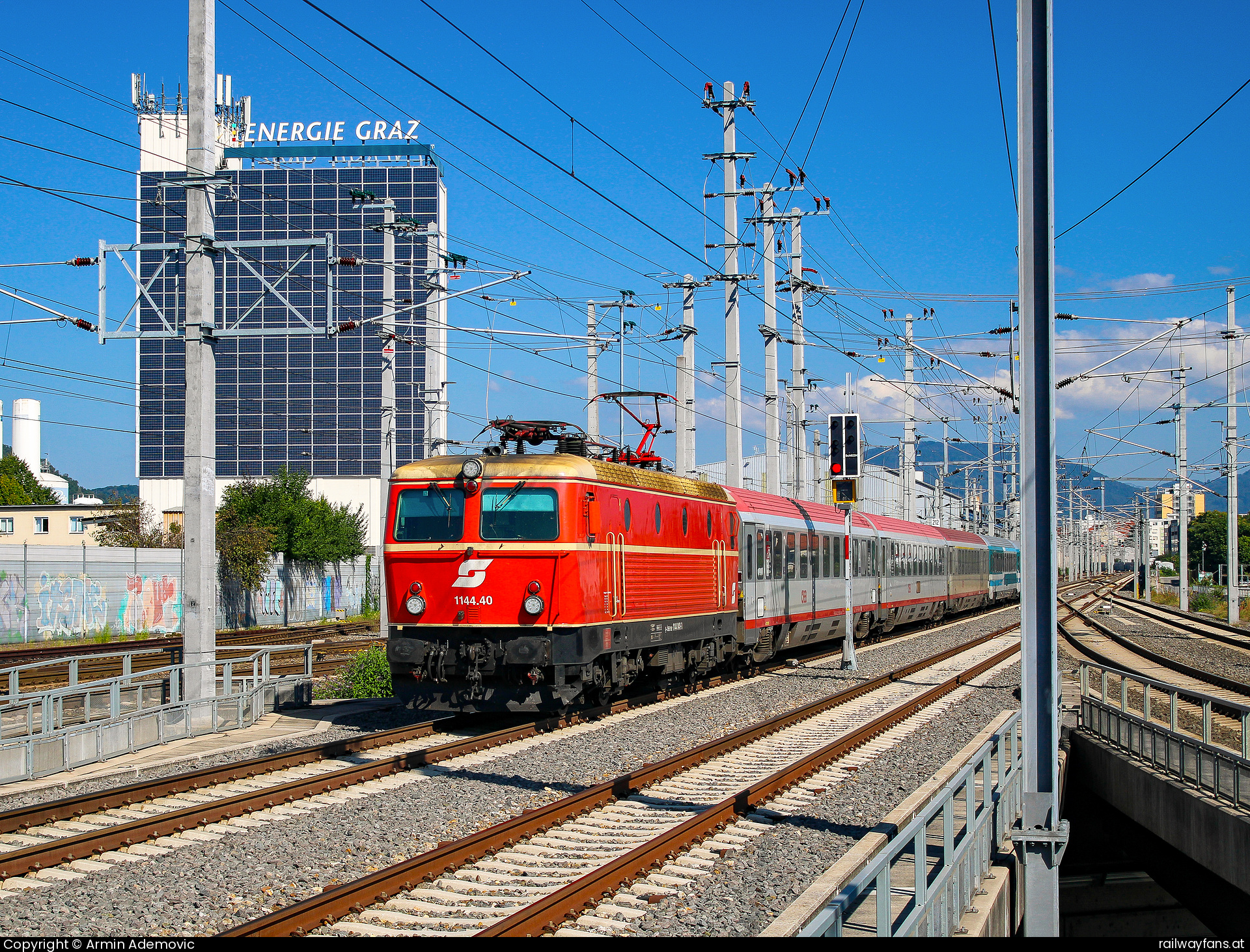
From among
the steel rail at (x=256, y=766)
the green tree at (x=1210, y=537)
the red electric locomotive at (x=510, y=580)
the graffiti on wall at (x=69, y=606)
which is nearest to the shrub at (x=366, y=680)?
the steel rail at (x=256, y=766)

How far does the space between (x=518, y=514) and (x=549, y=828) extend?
5927 millimetres

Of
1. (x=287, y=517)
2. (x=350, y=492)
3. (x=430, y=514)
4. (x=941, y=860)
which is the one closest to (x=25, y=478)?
(x=350, y=492)

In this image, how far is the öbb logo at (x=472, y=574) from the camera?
15.3 metres

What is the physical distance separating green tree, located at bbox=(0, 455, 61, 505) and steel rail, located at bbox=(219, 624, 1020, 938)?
3632 inches

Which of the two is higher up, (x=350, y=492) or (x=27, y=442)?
(x=27, y=442)

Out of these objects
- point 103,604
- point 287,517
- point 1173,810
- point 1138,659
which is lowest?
point 1138,659

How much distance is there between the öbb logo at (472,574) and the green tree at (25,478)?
291 ft

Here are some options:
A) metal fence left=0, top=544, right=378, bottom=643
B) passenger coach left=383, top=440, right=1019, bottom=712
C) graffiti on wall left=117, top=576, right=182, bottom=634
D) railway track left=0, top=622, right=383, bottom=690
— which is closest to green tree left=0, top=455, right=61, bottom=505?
metal fence left=0, top=544, right=378, bottom=643

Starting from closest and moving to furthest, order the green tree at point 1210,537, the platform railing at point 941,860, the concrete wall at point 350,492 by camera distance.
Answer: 1. the platform railing at point 941,860
2. the concrete wall at point 350,492
3. the green tree at point 1210,537

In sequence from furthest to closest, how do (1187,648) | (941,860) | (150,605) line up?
(150,605) < (1187,648) < (941,860)

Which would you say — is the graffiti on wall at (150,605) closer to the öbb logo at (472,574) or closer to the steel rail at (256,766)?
the steel rail at (256,766)

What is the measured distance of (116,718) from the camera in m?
14.3

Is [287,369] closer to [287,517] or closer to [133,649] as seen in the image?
Answer: [287,517]
